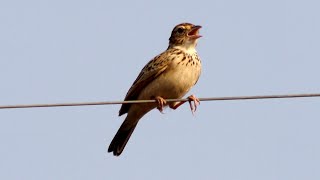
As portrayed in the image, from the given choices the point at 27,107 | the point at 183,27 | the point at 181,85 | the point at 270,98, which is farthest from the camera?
the point at 183,27

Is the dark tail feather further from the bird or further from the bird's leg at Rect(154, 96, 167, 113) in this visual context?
the bird's leg at Rect(154, 96, 167, 113)

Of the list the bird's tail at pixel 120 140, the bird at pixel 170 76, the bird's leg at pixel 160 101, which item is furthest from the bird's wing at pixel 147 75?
the bird's tail at pixel 120 140

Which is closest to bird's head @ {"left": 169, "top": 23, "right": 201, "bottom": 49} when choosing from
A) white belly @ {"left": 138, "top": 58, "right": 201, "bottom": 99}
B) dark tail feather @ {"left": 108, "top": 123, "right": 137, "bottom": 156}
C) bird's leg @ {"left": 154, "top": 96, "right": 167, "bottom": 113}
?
white belly @ {"left": 138, "top": 58, "right": 201, "bottom": 99}

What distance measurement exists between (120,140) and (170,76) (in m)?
1.63

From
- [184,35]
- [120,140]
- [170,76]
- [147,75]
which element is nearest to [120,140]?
[120,140]

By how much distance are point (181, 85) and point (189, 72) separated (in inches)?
8.9

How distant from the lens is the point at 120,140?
12.5 meters

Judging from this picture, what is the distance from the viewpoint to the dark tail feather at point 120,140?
1246 cm

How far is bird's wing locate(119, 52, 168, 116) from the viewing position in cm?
1150

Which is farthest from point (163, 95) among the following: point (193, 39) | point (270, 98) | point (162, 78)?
point (270, 98)

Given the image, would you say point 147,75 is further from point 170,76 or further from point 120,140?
point 120,140

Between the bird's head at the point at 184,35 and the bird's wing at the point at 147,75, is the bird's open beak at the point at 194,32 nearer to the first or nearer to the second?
the bird's head at the point at 184,35

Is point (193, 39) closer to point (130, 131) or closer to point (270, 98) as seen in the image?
point (130, 131)

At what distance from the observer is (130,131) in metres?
12.5
